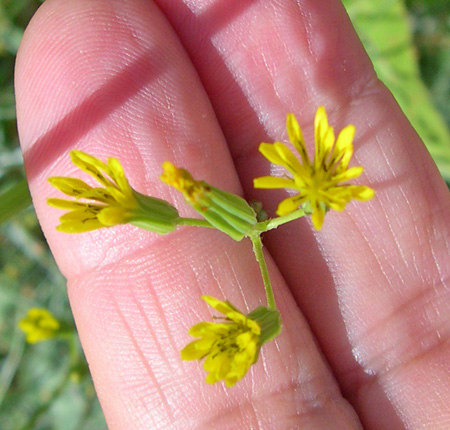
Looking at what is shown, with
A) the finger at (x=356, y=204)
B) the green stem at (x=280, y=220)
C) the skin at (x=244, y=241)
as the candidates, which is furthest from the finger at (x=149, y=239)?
the green stem at (x=280, y=220)

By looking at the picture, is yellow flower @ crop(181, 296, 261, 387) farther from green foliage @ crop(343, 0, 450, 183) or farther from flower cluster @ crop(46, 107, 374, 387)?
green foliage @ crop(343, 0, 450, 183)

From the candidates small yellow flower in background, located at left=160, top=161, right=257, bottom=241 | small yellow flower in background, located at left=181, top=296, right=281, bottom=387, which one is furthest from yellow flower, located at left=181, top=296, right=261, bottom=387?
small yellow flower in background, located at left=160, top=161, right=257, bottom=241

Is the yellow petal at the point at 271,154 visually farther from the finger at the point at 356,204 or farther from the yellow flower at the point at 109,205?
the finger at the point at 356,204

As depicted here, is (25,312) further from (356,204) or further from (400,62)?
(400,62)

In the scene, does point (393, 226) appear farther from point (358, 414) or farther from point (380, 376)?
point (358, 414)

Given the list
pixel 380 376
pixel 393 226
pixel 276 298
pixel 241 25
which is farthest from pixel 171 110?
pixel 380 376

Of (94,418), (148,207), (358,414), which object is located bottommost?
(358,414)

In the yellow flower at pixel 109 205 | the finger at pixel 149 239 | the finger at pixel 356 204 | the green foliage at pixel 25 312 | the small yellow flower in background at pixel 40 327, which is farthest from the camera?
the green foliage at pixel 25 312
